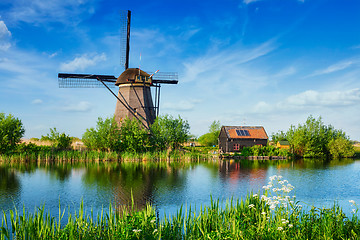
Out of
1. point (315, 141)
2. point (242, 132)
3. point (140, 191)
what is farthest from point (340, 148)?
point (140, 191)

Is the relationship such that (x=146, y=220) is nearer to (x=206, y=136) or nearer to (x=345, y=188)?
(x=345, y=188)

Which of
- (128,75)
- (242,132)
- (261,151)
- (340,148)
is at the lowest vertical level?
(261,151)

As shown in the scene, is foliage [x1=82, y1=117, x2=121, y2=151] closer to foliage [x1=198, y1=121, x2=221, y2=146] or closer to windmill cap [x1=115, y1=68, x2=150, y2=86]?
windmill cap [x1=115, y1=68, x2=150, y2=86]

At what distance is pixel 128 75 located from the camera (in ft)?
121

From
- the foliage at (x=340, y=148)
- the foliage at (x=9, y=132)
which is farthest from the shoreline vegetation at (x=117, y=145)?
the foliage at (x=340, y=148)

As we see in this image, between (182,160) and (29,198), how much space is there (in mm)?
22804

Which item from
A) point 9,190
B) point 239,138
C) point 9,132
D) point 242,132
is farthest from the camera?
point 242,132

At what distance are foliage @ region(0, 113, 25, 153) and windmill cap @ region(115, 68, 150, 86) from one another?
12658 mm

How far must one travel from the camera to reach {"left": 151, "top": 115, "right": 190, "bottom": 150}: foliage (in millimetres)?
37156

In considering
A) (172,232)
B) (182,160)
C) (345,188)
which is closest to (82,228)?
(172,232)

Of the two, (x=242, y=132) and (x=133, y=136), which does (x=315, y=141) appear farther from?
(x=133, y=136)

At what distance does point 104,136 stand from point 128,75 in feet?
27.5

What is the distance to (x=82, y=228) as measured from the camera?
7.07 m

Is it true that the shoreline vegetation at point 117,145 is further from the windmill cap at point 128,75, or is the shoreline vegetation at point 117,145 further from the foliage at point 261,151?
the windmill cap at point 128,75
